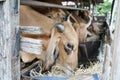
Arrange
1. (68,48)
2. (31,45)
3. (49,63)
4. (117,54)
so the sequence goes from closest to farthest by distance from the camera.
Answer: (117,54) → (31,45) → (49,63) → (68,48)

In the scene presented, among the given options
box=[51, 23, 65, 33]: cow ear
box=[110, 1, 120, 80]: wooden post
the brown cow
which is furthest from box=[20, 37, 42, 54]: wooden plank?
box=[51, 23, 65, 33]: cow ear

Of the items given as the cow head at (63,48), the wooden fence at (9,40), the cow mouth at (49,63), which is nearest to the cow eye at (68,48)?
the cow head at (63,48)

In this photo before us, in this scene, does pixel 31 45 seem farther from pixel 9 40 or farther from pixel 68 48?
pixel 68 48

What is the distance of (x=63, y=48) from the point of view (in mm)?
2854

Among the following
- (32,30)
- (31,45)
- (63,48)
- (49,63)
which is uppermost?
(32,30)

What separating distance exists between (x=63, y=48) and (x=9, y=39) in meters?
1.33

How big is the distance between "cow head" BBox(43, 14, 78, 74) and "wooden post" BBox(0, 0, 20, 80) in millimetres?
980

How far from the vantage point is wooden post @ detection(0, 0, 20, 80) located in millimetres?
1567

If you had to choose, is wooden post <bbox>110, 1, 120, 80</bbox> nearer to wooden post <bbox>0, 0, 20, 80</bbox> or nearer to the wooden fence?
the wooden fence

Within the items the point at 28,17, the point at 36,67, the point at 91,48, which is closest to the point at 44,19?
the point at 28,17

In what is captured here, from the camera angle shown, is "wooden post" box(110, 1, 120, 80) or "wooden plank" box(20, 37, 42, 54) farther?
"wooden plank" box(20, 37, 42, 54)

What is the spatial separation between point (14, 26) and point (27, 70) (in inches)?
38.1

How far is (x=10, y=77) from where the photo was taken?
167cm

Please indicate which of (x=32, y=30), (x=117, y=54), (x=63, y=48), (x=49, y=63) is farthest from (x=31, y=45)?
(x=63, y=48)
